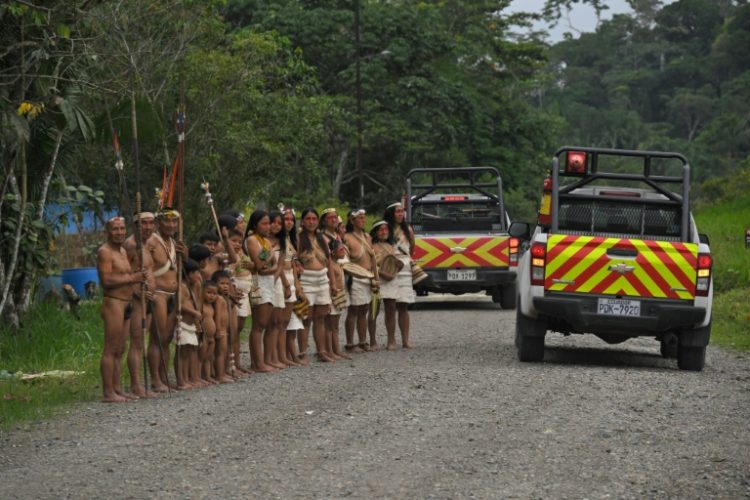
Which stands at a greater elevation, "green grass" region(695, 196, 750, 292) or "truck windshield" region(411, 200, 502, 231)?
"truck windshield" region(411, 200, 502, 231)

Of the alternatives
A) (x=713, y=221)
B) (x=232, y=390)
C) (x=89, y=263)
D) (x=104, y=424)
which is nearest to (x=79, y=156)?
(x=89, y=263)

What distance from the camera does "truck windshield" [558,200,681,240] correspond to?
1462cm

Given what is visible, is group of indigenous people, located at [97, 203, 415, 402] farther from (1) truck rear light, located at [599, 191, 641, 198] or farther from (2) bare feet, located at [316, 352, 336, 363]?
(1) truck rear light, located at [599, 191, 641, 198]

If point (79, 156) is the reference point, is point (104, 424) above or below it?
below

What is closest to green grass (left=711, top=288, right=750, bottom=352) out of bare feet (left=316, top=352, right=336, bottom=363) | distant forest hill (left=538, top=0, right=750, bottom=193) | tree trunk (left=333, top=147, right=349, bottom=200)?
bare feet (left=316, top=352, right=336, bottom=363)

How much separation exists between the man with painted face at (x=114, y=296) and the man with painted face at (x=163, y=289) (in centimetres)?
52

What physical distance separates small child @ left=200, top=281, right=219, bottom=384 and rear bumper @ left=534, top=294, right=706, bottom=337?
3333 millimetres

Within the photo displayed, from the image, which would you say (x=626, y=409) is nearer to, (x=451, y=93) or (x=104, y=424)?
(x=104, y=424)

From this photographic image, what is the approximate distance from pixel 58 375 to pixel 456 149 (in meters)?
34.8

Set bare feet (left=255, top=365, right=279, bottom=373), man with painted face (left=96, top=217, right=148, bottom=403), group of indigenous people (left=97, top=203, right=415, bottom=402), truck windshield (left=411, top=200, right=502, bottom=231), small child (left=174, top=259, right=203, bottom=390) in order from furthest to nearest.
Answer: truck windshield (left=411, top=200, right=502, bottom=231)
bare feet (left=255, top=365, right=279, bottom=373)
small child (left=174, top=259, right=203, bottom=390)
group of indigenous people (left=97, top=203, right=415, bottom=402)
man with painted face (left=96, top=217, right=148, bottom=403)

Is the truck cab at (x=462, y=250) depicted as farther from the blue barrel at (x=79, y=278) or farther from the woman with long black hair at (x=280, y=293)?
the woman with long black hair at (x=280, y=293)

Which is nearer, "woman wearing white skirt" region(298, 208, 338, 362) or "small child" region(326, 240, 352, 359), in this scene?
"woman wearing white skirt" region(298, 208, 338, 362)

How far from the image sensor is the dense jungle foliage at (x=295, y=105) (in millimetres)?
15875

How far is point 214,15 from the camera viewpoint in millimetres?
27594
